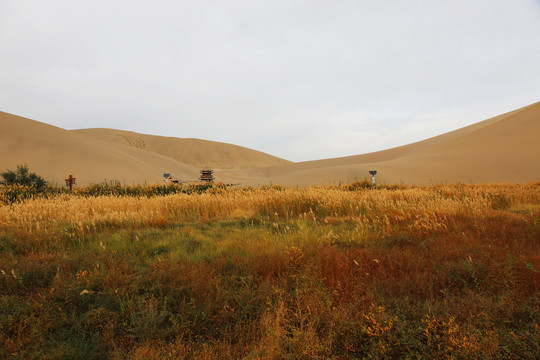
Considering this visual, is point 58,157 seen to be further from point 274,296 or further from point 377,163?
point 274,296

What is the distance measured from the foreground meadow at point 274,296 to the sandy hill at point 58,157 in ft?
140

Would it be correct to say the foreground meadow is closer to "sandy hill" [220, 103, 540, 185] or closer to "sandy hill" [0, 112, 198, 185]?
"sandy hill" [220, 103, 540, 185]

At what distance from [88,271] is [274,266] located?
7.93 ft

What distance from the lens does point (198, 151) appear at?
485ft

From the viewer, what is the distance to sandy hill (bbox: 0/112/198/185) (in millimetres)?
42281

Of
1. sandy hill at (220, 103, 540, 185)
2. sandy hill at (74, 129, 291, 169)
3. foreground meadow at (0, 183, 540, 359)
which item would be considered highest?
sandy hill at (74, 129, 291, 169)


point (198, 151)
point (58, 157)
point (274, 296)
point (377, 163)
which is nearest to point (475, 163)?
point (377, 163)

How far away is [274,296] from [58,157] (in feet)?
182

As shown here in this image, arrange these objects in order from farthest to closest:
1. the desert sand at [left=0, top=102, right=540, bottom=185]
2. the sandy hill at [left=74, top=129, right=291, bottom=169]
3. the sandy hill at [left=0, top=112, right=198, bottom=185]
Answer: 1. the sandy hill at [left=74, top=129, right=291, bottom=169]
2. the sandy hill at [left=0, top=112, right=198, bottom=185]
3. the desert sand at [left=0, top=102, right=540, bottom=185]

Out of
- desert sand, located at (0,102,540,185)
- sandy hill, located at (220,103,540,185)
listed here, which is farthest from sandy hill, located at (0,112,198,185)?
sandy hill, located at (220,103,540,185)

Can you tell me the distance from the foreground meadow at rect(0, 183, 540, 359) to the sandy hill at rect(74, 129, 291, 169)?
12924 cm

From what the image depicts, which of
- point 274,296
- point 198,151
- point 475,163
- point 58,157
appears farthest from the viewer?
point 198,151

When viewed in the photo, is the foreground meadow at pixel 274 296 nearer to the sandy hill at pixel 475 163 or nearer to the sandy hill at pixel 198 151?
the sandy hill at pixel 475 163

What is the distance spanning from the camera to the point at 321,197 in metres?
9.20
